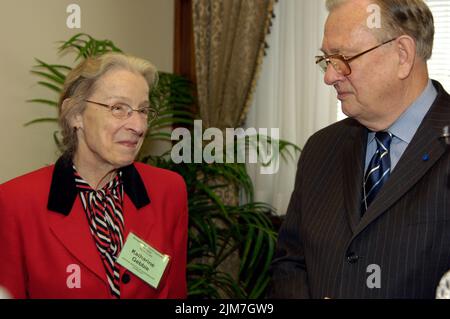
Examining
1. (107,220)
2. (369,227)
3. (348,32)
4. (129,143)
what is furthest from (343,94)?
(107,220)

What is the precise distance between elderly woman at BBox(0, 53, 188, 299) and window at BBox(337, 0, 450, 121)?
1870 mm

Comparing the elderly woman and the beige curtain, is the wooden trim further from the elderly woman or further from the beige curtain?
the elderly woman

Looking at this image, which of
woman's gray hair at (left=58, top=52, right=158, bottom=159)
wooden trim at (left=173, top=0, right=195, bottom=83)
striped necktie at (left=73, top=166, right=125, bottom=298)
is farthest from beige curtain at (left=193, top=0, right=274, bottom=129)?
striped necktie at (left=73, top=166, right=125, bottom=298)

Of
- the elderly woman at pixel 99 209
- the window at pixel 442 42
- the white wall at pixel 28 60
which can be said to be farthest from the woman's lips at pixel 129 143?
the window at pixel 442 42

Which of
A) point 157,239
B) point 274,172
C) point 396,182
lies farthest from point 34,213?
point 274,172

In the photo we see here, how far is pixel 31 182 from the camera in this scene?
2.00 m

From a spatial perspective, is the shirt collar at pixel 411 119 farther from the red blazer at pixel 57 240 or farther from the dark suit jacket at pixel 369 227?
the red blazer at pixel 57 240

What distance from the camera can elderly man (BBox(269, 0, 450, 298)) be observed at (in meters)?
1.55

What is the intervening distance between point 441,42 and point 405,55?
2.13 metres

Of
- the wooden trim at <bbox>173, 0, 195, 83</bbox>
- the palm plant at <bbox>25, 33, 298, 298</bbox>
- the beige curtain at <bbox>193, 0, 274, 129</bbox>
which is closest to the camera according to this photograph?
the palm plant at <bbox>25, 33, 298, 298</bbox>

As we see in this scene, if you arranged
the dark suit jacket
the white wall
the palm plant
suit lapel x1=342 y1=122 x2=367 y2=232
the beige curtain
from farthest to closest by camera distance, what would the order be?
the beige curtain → the palm plant → the white wall → suit lapel x1=342 y1=122 x2=367 y2=232 → the dark suit jacket

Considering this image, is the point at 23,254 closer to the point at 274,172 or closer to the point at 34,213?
the point at 34,213

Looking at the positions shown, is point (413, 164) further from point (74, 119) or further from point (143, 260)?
point (74, 119)

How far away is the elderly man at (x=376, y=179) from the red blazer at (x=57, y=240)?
1.67ft
